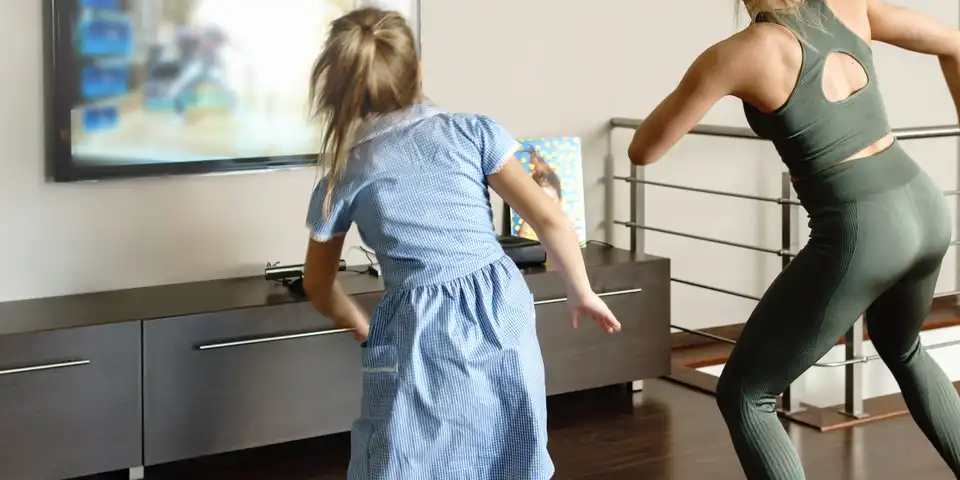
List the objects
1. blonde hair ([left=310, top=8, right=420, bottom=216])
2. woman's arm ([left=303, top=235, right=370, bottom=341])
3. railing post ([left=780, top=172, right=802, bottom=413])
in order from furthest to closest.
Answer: railing post ([left=780, top=172, right=802, bottom=413]) < woman's arm ([left=303, top=235, right=370, bottom=341]) < blonde hair ([left=310, top=8, right=420, bottom=216])

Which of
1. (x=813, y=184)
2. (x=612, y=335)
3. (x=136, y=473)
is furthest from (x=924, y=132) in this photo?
(x=136, y=473)

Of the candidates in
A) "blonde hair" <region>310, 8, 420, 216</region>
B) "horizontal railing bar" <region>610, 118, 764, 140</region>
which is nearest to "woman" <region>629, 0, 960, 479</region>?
"blonde hair" <region>310, 8, 420, 216</region>

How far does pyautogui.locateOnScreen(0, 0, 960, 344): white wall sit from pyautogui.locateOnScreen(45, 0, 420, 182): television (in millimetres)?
66

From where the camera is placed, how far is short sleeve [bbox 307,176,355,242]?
7.24ft

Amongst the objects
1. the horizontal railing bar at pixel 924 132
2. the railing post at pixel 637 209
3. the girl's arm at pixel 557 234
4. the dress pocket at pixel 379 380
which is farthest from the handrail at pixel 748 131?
the dress pocket at pixel 379 380

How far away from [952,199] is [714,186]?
1241mm

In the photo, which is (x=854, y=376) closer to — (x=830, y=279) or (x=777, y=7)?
(x=830, y=279)

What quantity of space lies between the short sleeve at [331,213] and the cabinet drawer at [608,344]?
4.75ft

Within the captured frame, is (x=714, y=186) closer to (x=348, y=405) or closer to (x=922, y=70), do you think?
(x=922, y=70)

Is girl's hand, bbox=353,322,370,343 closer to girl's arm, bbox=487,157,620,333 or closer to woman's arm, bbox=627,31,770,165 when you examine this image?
girl's arm, bbox=487,157,620,333

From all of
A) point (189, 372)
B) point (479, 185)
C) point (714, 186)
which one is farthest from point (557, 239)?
point (714, 186)

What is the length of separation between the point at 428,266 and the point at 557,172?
1.86 meters

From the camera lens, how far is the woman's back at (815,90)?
2.21m

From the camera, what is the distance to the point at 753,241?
4625mm
